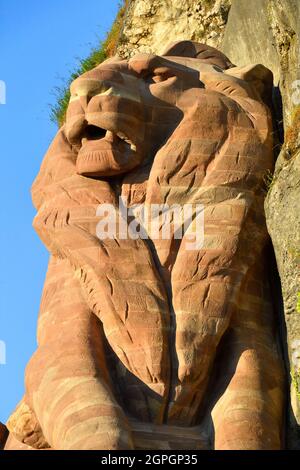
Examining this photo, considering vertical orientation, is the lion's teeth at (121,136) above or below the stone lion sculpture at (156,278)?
above

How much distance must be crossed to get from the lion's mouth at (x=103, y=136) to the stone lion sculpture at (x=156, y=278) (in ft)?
0.05

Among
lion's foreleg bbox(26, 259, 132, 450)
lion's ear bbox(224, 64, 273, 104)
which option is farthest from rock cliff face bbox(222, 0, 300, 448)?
lion's foreleg bbox(26, 259, 132, 450)

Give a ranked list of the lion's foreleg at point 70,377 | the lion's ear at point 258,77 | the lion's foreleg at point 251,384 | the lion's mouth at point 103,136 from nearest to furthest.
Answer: the lion's foreleg at point 70,377, the lion's foreleg at point 251,384, the lion's mouth at point 103,136, the lion's ear at point 258,77

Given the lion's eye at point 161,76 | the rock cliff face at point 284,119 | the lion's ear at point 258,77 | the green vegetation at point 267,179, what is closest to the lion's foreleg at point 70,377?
the rock cliff face at point 284,119

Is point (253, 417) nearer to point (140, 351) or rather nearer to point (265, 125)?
point (140, 351)

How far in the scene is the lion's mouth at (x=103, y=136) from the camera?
1388cm

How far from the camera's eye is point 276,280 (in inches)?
546

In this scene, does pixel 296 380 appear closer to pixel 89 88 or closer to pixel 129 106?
pixel 129 106

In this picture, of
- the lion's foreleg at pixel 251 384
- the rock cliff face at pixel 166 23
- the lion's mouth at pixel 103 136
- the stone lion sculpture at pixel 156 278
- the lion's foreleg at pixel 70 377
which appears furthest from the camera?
the rock cliff face at pixel 166 23

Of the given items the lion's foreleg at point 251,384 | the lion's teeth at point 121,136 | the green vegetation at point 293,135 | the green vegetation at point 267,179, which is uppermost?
the lion's teeth at point 121,136

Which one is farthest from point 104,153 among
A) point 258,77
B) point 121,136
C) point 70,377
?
point 70,377

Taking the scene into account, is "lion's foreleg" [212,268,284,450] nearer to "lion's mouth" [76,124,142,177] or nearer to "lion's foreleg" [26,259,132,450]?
"lion's foreleg" [26,259,132,450]

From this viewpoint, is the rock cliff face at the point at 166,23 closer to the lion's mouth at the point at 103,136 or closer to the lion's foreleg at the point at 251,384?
the lion's mouth at the point at 103,136
